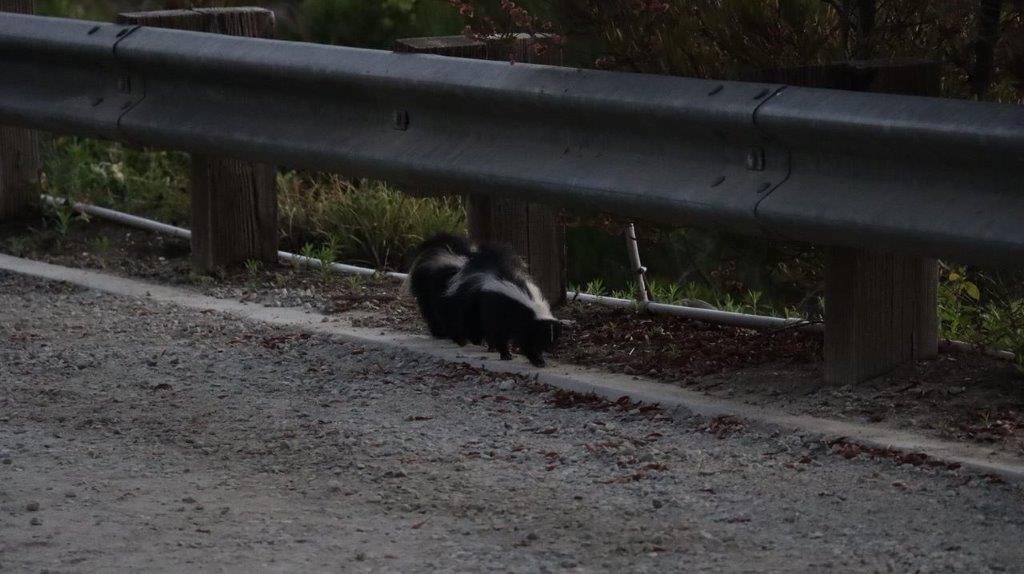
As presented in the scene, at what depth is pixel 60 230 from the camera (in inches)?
325

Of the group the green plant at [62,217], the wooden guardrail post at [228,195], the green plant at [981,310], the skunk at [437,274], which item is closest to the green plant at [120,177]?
the green plant at [62,217]

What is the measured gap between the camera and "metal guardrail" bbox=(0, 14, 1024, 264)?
4.63 metres

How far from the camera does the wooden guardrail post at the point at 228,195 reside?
738 cm

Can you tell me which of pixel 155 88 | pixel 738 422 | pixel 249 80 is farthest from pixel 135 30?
pixel 738 422

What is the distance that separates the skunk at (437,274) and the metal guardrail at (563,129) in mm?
462

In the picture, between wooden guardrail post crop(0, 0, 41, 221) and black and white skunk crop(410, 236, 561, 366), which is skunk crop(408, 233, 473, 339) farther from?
wooden guardrail post crop(0, 0, 41, 221)

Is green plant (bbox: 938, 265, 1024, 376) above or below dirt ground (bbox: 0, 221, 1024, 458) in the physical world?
above

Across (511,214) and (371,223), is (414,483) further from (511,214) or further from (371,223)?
(371,223)

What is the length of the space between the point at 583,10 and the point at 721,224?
1099 millimetres

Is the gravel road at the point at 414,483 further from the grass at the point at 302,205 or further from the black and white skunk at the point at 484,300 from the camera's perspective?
the grass at the point at 302,205

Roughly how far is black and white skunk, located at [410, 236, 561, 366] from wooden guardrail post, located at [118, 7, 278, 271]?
1.15 meters

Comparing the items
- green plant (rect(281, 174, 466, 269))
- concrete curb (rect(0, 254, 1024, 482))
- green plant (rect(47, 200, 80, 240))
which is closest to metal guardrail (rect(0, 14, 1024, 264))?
concrete curb (rect(0, 254, 1024, 482))

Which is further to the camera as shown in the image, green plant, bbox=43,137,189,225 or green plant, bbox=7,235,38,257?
green plant, bbox=43,137,189,225

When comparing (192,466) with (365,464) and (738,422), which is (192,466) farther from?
(738,422)
